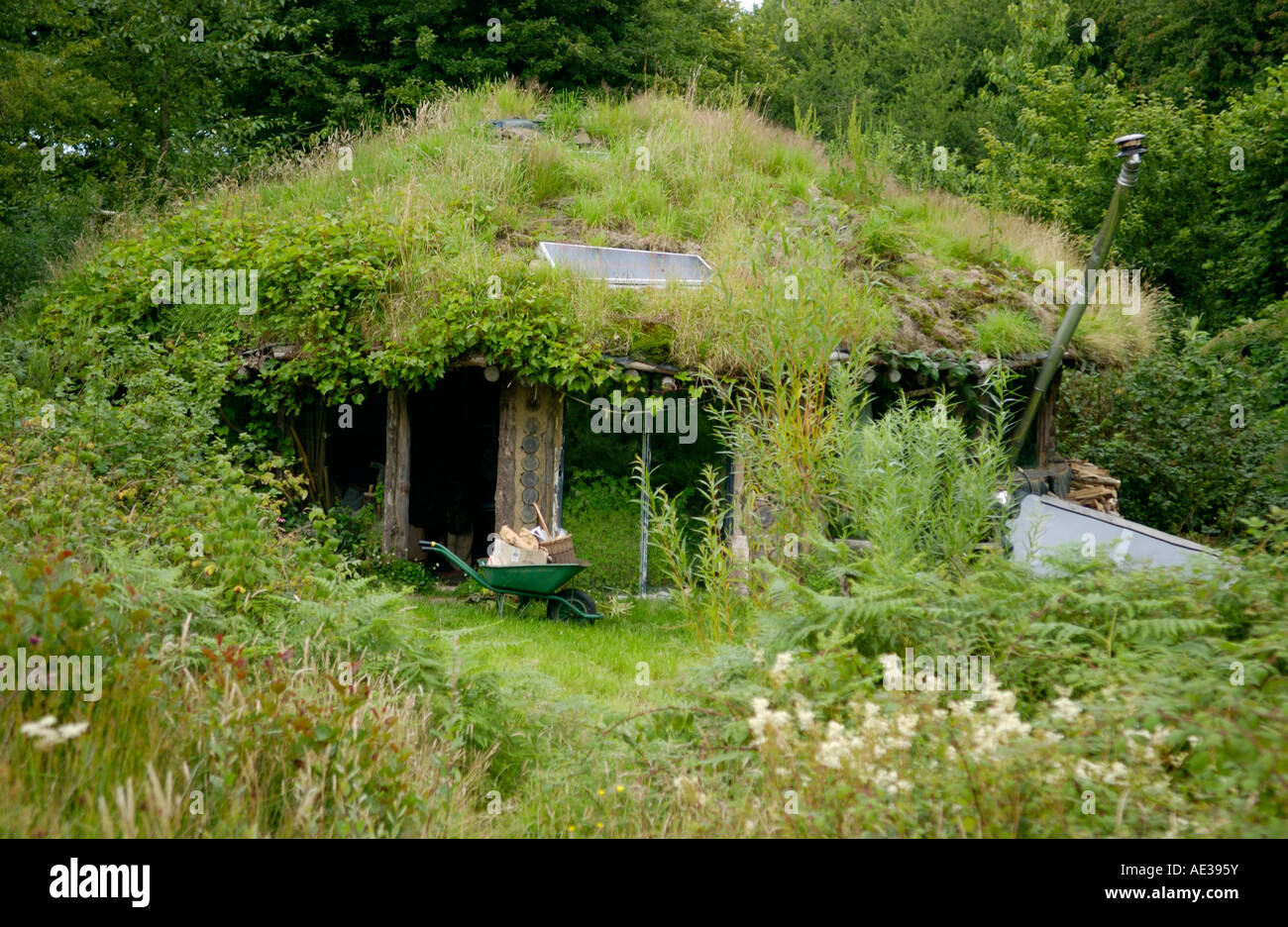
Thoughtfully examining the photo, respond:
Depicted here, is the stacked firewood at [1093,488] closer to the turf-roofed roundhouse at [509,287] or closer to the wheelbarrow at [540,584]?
the turf-roofed roundhouse at [509,287]

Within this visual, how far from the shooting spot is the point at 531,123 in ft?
52.7

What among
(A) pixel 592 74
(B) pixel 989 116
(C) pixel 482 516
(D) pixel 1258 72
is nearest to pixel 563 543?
(C) pixel 482 516

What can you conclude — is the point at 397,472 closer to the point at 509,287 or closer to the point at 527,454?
the point at 527,454

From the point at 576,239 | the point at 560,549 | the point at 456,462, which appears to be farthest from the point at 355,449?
the point at 560,549

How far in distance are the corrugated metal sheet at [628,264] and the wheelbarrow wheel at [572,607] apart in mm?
3653

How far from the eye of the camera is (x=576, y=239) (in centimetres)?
1320

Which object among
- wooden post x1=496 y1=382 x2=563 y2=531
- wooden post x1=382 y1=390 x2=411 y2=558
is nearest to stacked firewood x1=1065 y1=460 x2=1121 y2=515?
wooden post x1=496 y1=382 x2=563 y2=531

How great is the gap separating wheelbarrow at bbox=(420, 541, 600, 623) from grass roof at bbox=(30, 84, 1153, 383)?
93.1 inches

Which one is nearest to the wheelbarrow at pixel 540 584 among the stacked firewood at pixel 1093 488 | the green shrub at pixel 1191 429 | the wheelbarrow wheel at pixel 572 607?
the wheelbarrow wheel at pixel 572 607

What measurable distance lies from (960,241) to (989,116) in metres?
22.4

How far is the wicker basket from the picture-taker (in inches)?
404

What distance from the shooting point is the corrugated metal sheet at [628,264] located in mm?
11922

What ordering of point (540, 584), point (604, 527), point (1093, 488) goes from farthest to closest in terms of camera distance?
point (1093, 488)
point (604, 527)
point (540, 584)

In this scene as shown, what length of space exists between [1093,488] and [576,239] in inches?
302
